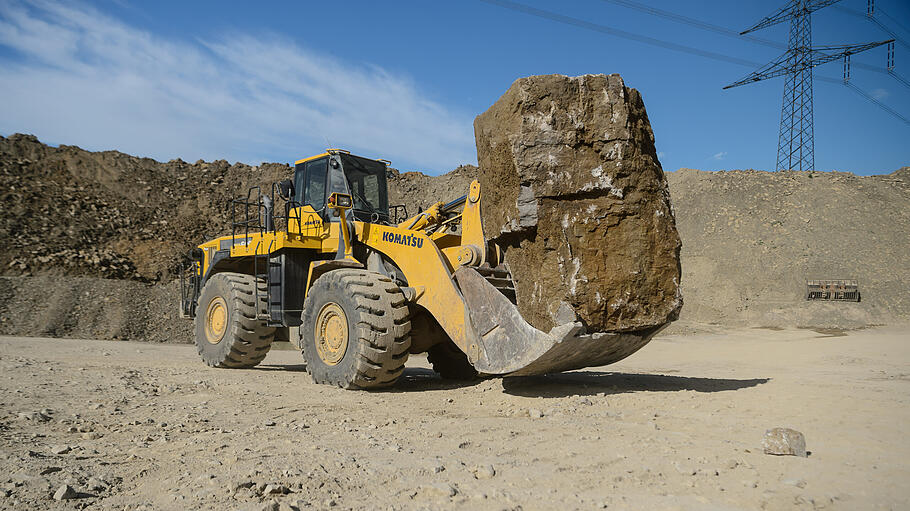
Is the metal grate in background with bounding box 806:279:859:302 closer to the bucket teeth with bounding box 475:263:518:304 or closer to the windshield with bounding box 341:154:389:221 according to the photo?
the windshield with bounding box 341:154:389:221

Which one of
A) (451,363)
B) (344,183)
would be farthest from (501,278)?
(344,183)

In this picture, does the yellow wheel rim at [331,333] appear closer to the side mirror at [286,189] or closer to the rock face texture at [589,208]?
the side mirror at [286,189]

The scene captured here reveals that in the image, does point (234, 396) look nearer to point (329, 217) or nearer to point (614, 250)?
point (329, 217)

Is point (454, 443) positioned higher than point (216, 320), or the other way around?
point (216, 320)

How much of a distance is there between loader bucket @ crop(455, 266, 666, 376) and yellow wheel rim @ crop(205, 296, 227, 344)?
505cm

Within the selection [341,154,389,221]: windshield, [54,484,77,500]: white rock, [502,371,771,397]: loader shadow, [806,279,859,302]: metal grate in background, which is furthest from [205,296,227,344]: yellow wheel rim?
[806,279,859,302]: metal grate in background

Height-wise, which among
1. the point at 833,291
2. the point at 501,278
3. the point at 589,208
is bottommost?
the point at 501,278

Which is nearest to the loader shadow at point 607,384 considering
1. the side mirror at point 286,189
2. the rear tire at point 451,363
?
the rear tire at point 451,363

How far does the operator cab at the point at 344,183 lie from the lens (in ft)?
29.5

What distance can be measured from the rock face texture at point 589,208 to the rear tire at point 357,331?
64.6 inches

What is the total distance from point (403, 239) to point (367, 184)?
216 cm

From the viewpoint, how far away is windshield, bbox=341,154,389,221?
903 cm

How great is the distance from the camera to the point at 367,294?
6.89 m

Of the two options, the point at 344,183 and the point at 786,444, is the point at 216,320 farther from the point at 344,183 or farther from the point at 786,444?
Answer: the point at 786,444
